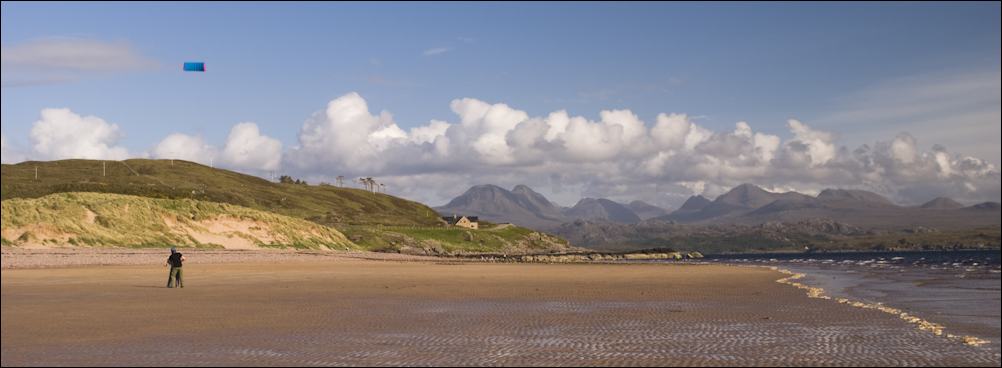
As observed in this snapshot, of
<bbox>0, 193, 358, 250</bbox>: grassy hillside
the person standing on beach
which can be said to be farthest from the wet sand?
<bbox>0, 193, 358, 250</bbox>: grassy hillside

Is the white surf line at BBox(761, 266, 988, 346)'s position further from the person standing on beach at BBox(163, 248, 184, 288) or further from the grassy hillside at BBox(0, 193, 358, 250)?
the grassy hillside at BBox(0, 193, 358, 250)

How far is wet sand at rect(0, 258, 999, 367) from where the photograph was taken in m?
19.4

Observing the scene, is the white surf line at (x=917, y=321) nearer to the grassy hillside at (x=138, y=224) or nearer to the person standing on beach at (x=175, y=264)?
the person standing on beach at (x=175, y=264)

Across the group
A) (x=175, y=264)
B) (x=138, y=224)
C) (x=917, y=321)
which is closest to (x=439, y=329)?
(x=917, y=321)

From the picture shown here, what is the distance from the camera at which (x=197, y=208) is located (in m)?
109

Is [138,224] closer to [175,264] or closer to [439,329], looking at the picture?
[175,264]

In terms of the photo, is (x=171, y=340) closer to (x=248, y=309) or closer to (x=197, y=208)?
(x=248, y=309)

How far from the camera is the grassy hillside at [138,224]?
78.2 metres

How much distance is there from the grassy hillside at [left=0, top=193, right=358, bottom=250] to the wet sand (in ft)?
141

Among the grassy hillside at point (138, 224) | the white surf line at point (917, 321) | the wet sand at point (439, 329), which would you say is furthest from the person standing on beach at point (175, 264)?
the grassy hillside at point (138, 224)

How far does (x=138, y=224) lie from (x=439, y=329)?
8316cm

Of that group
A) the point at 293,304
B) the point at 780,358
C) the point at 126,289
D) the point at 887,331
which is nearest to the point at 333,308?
the point at 293,304

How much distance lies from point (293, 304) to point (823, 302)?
25494mm

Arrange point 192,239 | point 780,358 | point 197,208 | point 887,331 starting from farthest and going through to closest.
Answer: point 197,208
point 192,239
point 887,331
point 780,358
